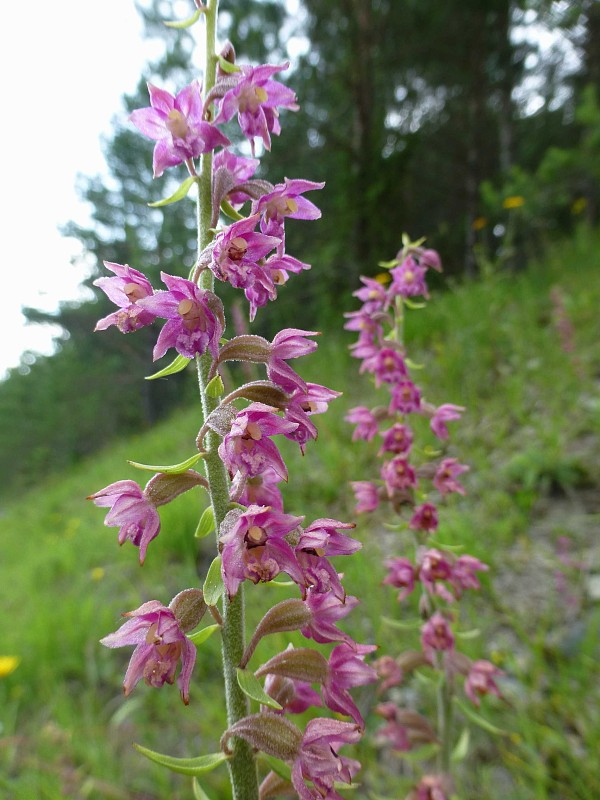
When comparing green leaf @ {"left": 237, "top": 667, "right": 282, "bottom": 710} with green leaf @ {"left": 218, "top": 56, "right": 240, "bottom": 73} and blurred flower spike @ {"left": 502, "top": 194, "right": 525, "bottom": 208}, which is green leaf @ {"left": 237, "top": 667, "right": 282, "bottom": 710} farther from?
blurred flower spike @ {"left": 502, "top": 194, "right": 525, "bottom": 208}

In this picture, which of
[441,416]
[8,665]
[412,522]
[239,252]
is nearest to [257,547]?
[239,252]

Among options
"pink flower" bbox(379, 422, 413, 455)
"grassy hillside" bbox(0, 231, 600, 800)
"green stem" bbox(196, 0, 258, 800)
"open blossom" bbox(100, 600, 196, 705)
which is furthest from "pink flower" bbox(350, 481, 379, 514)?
"grassy hillside" bbox(0, 231, 600, 800)

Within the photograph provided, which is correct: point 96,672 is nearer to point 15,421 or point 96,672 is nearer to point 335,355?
point 335,355

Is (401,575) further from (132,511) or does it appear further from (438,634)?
(132,511)

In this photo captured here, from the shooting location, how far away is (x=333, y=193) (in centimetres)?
866

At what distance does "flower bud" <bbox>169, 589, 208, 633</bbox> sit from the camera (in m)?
0.94

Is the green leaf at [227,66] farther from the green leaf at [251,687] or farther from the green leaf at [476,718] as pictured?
the green leaf at [476,718]

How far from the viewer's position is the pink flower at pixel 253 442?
0.87 meters

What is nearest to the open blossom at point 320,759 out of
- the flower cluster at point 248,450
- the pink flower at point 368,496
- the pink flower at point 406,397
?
the flower cluster at point 248,450

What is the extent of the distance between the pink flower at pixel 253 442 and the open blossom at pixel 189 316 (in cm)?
14

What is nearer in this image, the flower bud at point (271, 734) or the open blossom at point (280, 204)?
the flower bud at point (271, 734)

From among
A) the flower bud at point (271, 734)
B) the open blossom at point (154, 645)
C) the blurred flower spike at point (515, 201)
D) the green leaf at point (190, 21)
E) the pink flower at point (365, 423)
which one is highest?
the blurred flower spike at point (515, 201)

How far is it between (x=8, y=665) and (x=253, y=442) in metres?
3.17

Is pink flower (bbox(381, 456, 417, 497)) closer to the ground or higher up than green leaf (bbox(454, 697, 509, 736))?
higher up
